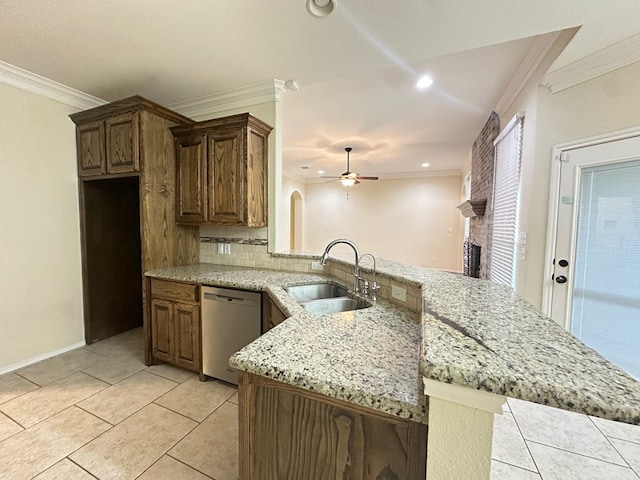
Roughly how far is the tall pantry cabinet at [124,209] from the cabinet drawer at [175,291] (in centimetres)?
13

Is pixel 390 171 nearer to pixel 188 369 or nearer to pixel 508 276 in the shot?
pixel 508 276

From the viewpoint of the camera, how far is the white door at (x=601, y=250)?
194cm

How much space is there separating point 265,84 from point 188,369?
2719 mm

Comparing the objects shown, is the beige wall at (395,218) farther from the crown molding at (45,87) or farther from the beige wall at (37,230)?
the beige wall at (37,230)

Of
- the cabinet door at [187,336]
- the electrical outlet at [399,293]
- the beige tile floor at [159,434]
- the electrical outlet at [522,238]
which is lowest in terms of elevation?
the beige tile floor at [159,434]

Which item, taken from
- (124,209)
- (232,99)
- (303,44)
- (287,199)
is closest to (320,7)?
(303,44)

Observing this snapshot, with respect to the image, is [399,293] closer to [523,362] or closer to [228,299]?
[523,362]

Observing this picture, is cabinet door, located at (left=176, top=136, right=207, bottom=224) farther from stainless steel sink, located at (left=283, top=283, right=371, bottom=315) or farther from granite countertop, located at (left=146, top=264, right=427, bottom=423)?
granite countertop, located at (left=146, top=264, right=427, bottom=423)

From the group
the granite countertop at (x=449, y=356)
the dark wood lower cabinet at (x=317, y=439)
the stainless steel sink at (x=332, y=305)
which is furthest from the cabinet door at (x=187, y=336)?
the dark wood lower cabinet at (x=317, y=439)

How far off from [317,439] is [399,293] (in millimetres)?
915

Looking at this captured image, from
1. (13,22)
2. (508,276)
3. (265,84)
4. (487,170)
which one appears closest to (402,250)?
(487,170)

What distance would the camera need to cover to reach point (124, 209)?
329cm

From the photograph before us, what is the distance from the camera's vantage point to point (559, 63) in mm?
2031

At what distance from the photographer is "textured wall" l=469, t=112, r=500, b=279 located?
3656mm
